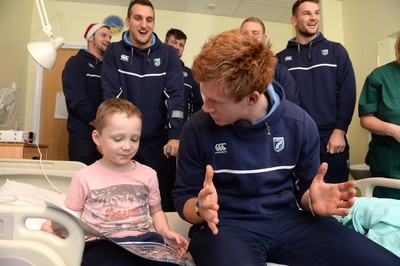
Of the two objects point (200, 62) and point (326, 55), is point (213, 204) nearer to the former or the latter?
point (200, 62)

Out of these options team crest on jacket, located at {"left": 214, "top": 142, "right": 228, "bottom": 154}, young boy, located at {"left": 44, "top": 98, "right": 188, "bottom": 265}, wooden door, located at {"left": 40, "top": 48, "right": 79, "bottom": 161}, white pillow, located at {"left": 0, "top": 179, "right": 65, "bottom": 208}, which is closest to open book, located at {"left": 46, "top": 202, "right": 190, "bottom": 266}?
young boy, located at {"left": 44, "top": 98, "right": 188, "bottom": 265}

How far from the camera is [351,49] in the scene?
3.91 metres

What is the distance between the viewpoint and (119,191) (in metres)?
1.20

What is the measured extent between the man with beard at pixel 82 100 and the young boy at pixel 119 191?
3.78ft

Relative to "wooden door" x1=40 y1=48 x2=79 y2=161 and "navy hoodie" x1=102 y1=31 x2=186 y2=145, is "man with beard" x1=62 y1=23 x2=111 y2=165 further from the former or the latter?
"wooden door" x1=40 y1=48 x2=79 y2=161

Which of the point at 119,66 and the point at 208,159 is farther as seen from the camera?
the point at 119,66

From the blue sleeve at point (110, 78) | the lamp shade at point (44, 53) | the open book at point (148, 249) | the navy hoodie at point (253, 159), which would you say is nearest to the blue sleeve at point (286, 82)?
the navy hoodie at point (253, 159)

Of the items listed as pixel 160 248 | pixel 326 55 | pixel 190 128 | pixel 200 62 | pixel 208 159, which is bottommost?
pixel 160 248

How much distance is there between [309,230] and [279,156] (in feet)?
0.84

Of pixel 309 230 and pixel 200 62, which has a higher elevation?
pixel 200 62

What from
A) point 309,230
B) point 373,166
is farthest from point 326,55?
point 309,230

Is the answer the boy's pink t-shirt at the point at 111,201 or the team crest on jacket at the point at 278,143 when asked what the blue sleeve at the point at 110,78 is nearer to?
the boy's pink t-shirt at the point at 111,201

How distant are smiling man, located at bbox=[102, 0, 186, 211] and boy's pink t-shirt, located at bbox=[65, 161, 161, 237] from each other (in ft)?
2.50

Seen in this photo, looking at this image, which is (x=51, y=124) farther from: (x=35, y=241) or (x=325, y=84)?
(x=35, y=241)
